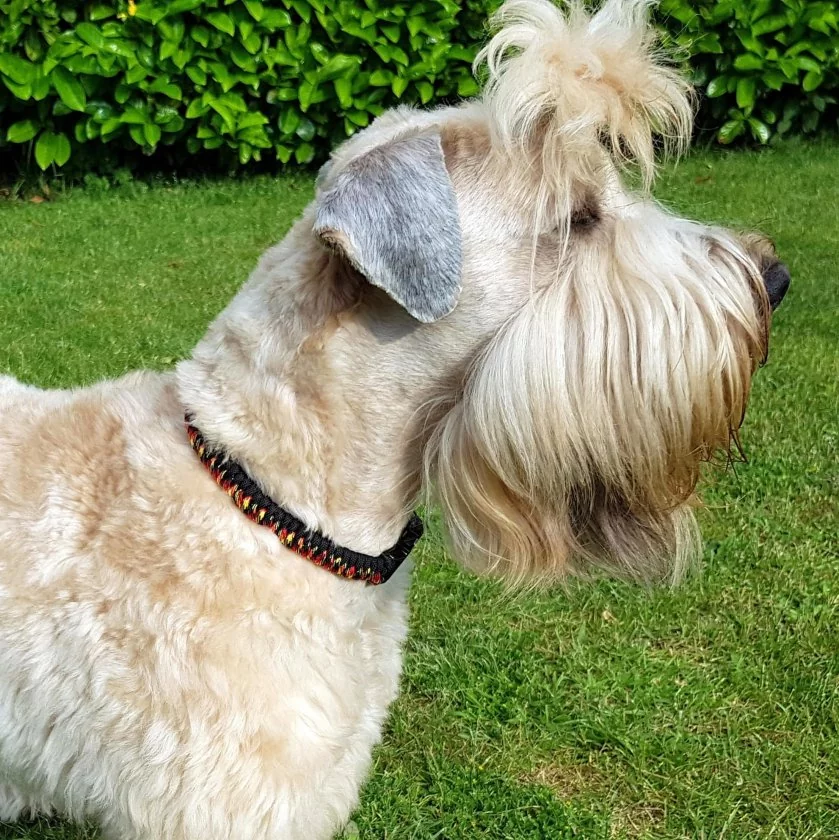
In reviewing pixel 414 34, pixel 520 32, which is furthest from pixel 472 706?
pixel 414 34

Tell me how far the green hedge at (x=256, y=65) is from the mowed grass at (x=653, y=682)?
3.80 m

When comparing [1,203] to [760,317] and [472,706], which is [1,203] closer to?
[472,706]

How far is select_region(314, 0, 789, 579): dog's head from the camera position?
1954mm

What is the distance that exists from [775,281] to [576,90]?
2.02ft

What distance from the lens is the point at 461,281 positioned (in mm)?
2004

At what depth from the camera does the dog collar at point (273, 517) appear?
2.09 meters

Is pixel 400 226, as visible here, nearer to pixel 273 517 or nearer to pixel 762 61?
pixel 273 517

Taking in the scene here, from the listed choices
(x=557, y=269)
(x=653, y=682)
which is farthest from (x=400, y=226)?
(x=653, y=682)

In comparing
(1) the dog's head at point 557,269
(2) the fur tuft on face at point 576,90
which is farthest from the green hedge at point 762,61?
(1) the dog's head at point 557,269

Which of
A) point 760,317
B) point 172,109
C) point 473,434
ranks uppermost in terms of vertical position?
point 760,317

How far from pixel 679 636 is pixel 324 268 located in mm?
2383

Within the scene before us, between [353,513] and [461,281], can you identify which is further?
[353,513]

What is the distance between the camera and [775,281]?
2.13m

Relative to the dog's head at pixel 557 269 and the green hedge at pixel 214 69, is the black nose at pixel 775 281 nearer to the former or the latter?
the dog's head at pixel 557 269
